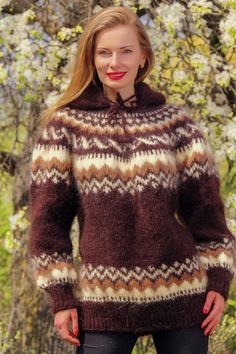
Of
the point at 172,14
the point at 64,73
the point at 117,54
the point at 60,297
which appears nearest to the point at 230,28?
the point at 172,14

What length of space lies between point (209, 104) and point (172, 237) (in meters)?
1.89

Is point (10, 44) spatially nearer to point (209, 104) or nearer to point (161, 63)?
point (161, 63)

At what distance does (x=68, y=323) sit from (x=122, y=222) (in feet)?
1.22

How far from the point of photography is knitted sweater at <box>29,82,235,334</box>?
2291 millimetres

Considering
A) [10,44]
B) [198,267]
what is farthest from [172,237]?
[10,44]

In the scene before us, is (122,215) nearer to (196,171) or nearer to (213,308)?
(196,171)

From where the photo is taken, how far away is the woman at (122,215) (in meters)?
→ 2.29

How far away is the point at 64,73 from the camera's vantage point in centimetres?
411

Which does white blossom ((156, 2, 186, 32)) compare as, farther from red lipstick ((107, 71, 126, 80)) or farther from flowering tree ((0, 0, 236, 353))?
red lipstick ((107, 71, 126, 80))

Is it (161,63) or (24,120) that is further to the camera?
(24,120)

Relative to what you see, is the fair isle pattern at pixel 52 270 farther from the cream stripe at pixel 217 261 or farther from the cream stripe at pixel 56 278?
the cream stripe at pixel 217 261

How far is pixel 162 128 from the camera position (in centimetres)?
245

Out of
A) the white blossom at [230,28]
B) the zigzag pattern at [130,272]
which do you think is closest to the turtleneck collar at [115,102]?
the zigzag pattern at [130,272]

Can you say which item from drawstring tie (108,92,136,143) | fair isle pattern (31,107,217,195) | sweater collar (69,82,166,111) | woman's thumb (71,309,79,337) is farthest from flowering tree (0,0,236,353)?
woman's thumb (71,309,79,337)
